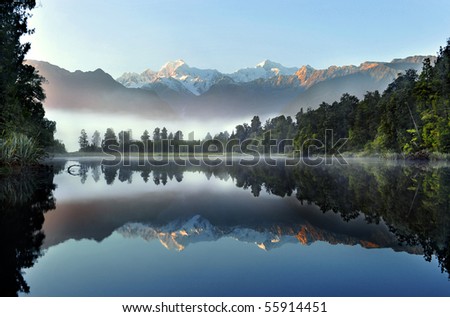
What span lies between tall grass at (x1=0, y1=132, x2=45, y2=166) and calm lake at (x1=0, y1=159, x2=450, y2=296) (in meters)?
11.3

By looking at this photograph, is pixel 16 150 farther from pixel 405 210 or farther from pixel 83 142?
pixel 83 142

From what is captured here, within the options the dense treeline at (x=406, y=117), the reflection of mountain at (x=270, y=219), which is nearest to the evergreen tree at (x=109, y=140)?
the dense treeline at (x=406, y=117)

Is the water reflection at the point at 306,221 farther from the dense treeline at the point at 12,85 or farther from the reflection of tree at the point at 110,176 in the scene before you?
the dense treeline at the point at 12,85

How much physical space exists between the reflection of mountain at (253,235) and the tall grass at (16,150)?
16.0 meters

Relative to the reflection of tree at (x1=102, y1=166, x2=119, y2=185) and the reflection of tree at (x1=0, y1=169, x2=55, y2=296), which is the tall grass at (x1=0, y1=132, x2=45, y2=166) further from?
the reflection of tree at (x1=0, y1=169, x2=55, y2=296)

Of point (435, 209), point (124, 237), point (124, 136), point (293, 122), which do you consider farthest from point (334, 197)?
point (124, 136)

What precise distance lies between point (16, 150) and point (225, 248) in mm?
20729

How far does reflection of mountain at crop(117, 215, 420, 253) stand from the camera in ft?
19.4

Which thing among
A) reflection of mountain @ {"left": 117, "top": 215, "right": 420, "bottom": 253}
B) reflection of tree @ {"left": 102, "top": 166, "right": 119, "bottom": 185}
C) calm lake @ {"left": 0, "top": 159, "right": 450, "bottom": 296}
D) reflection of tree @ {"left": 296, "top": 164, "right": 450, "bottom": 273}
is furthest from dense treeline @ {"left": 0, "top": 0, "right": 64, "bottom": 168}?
reflection of tree @ {"left": 296, "top": 164, "right": 450, "bottom": 273}

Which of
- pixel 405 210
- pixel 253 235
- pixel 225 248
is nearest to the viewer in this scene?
pixel 225 248

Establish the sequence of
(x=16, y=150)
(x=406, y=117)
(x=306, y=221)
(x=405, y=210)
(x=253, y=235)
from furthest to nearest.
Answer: (x=406, y=117), (x=16, y=150), (x=405, y=210), (x=306, y=221), (x=253, y=235)

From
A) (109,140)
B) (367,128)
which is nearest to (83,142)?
(109,140)

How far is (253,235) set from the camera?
6.57 m

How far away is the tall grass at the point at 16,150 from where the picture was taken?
19547mm
